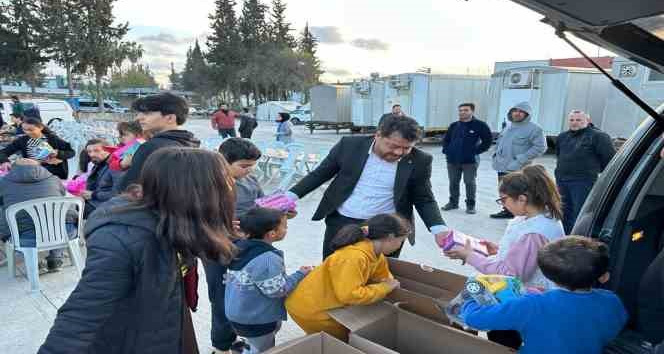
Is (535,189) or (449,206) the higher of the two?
(535,189)

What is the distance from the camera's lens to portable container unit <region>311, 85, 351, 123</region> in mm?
21562

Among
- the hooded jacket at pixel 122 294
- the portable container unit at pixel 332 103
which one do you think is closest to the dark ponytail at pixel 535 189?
the hooded jacket at pixel 122 294

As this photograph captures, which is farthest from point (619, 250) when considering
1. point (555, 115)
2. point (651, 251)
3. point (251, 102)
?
point (251, 102)

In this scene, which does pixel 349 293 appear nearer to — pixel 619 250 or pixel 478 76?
pixel 619 250

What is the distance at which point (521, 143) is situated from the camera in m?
5.59

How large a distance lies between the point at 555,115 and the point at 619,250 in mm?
11199

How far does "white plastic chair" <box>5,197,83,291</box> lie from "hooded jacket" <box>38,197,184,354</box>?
2699 millimetres

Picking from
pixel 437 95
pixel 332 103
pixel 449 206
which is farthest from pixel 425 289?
pixel 332 103

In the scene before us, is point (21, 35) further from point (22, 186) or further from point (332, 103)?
point (22, 186)

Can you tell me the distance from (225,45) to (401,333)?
1958 inches

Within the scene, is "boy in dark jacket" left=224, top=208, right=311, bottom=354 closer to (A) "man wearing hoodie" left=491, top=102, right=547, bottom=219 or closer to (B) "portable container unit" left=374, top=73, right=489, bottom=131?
(A) "man wearing hoodie" left=491, top=102, right=547, bottom=219

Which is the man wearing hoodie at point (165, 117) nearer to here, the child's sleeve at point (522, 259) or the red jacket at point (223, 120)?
the child's sleeve at point (522, 259)

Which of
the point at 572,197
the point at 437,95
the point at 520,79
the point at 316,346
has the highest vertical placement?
the point at 520,79

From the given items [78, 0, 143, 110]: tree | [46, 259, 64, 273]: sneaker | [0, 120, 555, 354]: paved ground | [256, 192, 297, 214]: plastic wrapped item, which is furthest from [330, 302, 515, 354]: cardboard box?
[78, 0, 143, 110]: tree
